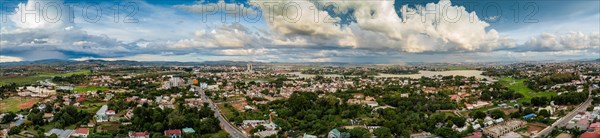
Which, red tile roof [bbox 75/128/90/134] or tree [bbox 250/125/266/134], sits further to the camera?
tree [bbox 250/125/266/134]

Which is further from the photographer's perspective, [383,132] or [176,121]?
[176,121]

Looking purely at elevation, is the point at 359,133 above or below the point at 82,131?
above

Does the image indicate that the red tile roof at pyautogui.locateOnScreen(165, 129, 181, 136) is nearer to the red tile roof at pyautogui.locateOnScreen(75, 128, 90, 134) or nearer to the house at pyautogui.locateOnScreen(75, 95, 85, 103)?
the red tile roof at pyautogui.locateOnScreen(75, 128, 90, 134)

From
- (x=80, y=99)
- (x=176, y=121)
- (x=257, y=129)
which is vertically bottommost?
(x=257, y=129)

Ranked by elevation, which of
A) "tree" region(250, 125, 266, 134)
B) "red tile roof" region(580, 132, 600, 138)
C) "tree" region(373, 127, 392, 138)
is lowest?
"tree" region(250, 125, 266, 134)

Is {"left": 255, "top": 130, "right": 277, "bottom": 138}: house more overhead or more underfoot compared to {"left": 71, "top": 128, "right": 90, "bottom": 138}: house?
more underfoot

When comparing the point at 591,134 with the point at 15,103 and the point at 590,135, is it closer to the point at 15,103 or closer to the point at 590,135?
the point at 590,135

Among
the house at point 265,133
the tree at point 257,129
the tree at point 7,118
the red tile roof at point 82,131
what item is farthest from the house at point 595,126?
the tree at point 7,118

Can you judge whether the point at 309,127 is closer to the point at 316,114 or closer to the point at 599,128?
the point at 316,114

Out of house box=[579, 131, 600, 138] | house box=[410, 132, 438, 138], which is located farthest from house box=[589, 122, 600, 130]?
house box=[410, 132, 438, 138]

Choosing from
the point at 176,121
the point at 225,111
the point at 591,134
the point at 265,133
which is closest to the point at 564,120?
the point at 591,134
